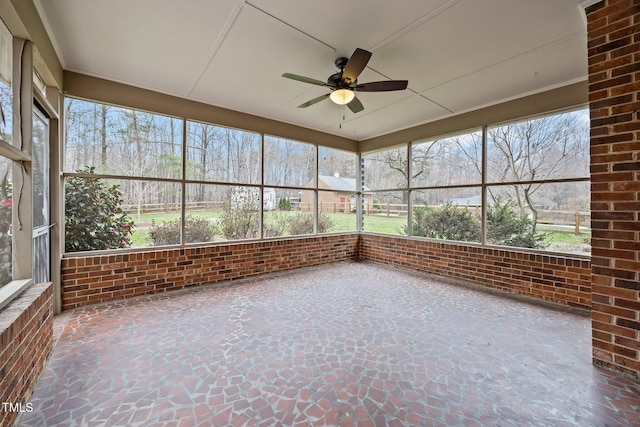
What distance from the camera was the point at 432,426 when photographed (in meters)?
1.56

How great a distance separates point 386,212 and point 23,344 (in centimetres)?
559

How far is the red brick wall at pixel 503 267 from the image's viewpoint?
3.40 meters

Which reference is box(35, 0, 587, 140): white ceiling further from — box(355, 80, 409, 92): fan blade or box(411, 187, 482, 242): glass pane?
box(411, 187, 482, 242): glass pane

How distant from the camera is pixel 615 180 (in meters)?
2.08

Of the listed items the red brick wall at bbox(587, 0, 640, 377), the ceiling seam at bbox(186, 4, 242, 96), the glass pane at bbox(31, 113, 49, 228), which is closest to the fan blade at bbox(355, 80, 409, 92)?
the ceiling seam at bbox(186, 4, 242, 96)

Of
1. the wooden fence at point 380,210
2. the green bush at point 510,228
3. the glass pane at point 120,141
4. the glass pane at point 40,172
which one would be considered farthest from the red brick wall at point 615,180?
the glass pane at point 40,172

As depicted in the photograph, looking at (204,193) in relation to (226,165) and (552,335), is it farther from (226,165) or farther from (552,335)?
(552,335)

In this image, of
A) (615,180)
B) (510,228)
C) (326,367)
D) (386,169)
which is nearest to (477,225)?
(510,228)

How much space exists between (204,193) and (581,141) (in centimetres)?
Answer: 566

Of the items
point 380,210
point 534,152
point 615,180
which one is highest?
point 534,152

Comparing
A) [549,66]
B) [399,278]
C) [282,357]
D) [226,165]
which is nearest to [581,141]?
[549,66]

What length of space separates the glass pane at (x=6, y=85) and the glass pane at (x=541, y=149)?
569cm

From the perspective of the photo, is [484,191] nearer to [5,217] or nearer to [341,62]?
[341,62]

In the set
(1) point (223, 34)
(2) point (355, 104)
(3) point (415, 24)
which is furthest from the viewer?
(2) point (355, 104)
